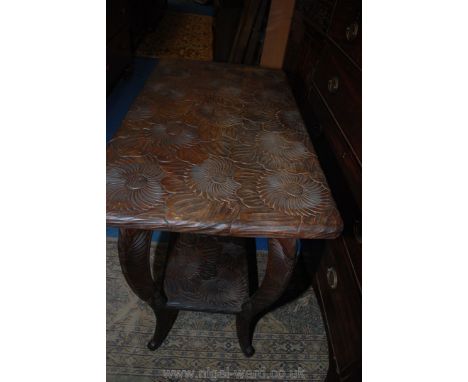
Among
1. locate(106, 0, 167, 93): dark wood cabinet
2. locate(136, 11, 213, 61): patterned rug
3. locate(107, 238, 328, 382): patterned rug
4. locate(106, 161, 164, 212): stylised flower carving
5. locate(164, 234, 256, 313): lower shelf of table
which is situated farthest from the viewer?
locate(136, 11, 213, 61): patterned rug

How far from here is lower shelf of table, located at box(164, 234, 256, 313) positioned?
916mm

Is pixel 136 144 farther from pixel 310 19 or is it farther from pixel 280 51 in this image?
pixel 280 51

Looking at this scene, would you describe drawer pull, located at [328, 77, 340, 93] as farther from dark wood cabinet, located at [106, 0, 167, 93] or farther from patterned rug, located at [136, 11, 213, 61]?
patterned rug, located at [136, 11, 213, 61]

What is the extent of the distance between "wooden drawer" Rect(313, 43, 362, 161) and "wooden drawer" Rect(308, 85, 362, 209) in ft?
0.08

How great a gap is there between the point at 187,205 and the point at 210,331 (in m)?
0.70

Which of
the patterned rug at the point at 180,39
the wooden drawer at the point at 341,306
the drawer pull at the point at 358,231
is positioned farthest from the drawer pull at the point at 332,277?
the patterned rug at the point at 180,39

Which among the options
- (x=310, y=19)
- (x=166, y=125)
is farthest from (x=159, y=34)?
(x=166, y=125)

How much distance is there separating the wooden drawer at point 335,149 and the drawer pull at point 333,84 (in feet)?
0.22

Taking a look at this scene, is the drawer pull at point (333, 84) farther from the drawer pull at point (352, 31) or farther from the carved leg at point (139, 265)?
the carved leg at point (139, 265)

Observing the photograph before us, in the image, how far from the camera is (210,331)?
3.69 feet

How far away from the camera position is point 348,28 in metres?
0.87

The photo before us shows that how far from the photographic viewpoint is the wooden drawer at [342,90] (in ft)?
2.63

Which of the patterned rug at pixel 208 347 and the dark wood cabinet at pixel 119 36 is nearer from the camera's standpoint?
the patterned rug at pixel 208 347

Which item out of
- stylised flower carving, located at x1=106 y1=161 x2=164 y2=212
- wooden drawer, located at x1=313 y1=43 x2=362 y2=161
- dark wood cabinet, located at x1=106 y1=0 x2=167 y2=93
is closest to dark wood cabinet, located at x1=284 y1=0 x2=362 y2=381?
wooden drawer, located at x1=313 y1=43 x2=362 y2=161
